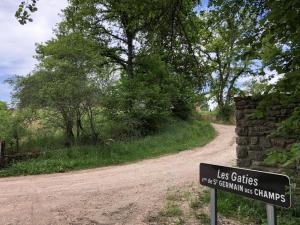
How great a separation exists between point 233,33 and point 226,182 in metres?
3.62

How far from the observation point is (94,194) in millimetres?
7930

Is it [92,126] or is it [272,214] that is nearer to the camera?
[272,214]

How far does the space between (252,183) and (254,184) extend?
2 centimetres

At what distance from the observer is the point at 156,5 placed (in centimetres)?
528

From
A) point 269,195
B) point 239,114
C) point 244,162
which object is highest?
point 239,114

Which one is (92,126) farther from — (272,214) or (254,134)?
(272,214)

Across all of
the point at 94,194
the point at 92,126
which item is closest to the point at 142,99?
the point at 92,126

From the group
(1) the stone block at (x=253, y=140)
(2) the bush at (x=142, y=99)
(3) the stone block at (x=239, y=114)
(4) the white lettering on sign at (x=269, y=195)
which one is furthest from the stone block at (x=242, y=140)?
(2) the bush at (x=142, y=99)

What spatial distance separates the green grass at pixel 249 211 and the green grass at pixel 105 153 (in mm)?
6757

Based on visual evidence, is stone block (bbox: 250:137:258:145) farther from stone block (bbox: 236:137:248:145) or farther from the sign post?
the sign post

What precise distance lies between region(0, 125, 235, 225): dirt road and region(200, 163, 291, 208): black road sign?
2.69m

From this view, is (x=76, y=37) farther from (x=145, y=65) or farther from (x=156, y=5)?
(x=156, y=5)

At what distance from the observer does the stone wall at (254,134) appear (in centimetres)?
707

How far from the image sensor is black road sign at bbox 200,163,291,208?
2795 mm
